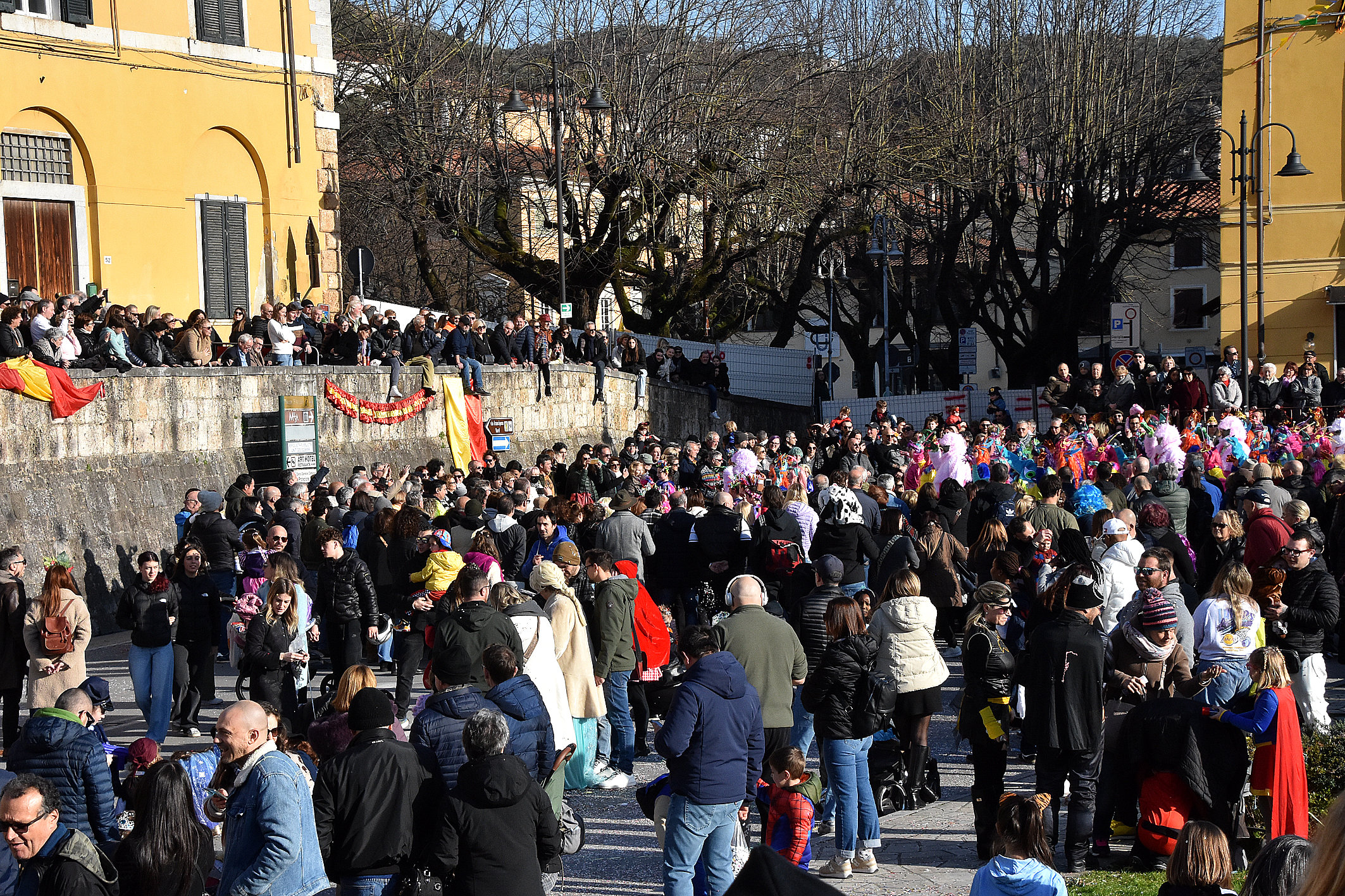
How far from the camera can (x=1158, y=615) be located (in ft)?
25.6

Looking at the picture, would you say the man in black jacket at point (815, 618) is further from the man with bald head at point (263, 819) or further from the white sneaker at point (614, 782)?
the man with bald head at point (263, 819)

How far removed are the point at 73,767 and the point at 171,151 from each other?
1936cm

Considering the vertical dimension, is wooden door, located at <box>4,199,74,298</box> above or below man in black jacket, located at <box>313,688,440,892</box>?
above

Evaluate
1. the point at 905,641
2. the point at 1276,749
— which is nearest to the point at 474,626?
the point at 905,641

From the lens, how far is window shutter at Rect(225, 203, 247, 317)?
2500cm

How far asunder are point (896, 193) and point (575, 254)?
831 centimetres

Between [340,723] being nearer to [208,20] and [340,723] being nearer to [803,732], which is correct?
[803,732]

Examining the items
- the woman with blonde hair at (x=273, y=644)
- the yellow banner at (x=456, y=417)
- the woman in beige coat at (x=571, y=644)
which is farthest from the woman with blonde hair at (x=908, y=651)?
the yellow banner at (x=456, y=417)

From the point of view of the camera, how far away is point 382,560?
1228 cm

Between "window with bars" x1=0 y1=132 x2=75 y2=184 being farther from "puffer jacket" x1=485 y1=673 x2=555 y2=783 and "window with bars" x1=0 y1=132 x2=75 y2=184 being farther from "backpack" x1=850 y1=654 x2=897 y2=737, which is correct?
"backpack" x1=850 y1=654 x2=897 y2=737

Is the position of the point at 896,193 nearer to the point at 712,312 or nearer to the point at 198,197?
the point at 712,312

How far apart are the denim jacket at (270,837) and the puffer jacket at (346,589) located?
5.45 m

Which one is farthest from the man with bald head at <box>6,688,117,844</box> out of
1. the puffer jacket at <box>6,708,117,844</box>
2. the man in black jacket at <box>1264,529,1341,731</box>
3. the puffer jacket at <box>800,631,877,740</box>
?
the man in black jacket at <box>1264,529,1341,731</box>

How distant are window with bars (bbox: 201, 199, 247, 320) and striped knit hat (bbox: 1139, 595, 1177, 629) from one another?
1971 cm
